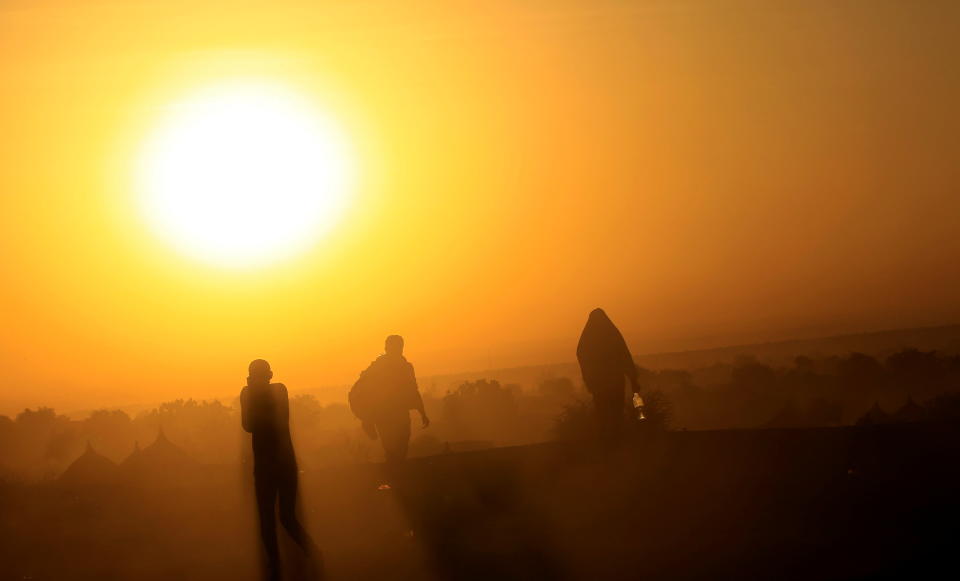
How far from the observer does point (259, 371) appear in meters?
13.5

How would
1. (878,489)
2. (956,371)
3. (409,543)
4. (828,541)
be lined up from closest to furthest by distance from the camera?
1. (828,541)
2. (409,543)
3. (878,489)
4. (956,371)

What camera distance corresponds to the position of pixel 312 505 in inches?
722

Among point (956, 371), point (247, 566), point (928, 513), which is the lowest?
point (956, 371)

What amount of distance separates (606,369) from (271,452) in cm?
812

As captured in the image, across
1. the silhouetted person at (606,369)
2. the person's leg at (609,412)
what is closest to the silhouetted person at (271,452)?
the silhouetted person at (606,369)

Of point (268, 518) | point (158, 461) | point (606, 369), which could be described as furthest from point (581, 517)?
point (158, 461)

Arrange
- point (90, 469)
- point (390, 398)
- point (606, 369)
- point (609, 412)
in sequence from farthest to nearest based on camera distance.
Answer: point (90, 469), point (609, 412), point (606, 369), point (390, 398)

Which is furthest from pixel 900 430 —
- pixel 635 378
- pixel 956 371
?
pixel 956 371

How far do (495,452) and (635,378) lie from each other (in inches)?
136

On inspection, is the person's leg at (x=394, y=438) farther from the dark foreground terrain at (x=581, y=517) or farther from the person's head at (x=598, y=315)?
the person's head at (x=598, y=315)

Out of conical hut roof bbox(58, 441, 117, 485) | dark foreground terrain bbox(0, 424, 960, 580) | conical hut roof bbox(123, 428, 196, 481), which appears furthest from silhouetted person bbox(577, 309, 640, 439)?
conical hut roof bbox(123, 428, 196, 481)

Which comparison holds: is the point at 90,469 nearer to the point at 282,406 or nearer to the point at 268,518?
the point at 282,406

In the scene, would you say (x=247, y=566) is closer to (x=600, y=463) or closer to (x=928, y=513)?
(x=600, y=463)

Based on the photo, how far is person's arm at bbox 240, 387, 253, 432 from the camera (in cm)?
1346
